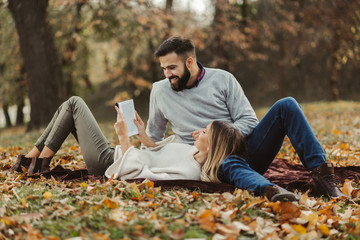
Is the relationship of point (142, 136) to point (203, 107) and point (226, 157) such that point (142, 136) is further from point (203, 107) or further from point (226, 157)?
point (226, 157)

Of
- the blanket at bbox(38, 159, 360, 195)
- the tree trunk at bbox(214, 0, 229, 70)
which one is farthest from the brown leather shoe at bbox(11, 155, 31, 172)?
the tree trunk at bbox(214, 0, 229, 70)

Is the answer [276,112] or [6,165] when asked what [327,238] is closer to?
[276,112]

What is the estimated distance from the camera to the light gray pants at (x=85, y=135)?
12.6 ft

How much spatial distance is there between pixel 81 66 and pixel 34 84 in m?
9.46

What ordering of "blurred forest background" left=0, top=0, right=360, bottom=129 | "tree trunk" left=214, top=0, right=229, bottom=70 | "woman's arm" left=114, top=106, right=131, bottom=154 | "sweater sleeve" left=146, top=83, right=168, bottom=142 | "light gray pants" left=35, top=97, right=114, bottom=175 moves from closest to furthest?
"woman's arm" left=114, top=106, right=131, bottom=154 < "light gray pants" left=35, top=97, right=114, bottom=175 < "sweater sleeve" left=146, top=83, right=168, bottom=142 < "blurred forest background" left=0, top=0, right=360, bottom=129 < "tree trunk" left=214, top=0, right=229, bottom=70

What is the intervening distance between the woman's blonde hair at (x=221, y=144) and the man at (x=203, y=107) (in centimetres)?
30

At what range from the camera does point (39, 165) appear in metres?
3.92

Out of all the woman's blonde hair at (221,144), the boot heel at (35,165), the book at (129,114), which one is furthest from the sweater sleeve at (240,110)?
the boot heel at (35,165)

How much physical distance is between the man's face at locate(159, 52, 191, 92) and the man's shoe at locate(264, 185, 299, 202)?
1605 mm

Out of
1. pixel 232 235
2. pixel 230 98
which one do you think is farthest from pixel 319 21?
pixel 232 235

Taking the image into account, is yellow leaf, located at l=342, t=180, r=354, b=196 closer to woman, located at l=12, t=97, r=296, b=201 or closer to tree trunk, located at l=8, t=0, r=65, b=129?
woman, located at l=12, t=97, r=296, b=201

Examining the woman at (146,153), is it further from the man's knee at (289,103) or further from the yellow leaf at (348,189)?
the yellow leaf at (348,189)

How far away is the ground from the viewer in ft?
7.53

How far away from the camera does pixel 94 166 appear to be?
3861mm
